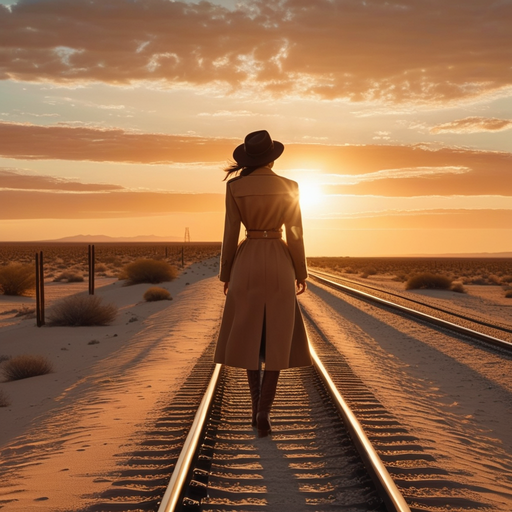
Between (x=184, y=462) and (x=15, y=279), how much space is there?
29353 millimetres

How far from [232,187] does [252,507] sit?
2.61m

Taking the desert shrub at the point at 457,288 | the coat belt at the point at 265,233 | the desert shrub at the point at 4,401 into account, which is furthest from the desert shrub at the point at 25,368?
the desert shrub at the point at 457,288

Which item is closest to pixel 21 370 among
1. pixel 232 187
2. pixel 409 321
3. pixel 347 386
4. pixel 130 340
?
pixel 130 340

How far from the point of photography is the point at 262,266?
5875mm

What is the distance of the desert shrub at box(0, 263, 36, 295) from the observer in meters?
32.2

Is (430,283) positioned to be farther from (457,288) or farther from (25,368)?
(25,368)

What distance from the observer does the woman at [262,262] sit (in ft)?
19.2

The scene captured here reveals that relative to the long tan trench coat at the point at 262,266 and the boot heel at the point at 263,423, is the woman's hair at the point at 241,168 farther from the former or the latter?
the boot heel at the point at 263,423

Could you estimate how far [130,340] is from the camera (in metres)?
15.2

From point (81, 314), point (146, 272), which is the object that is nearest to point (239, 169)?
point (81, 314)

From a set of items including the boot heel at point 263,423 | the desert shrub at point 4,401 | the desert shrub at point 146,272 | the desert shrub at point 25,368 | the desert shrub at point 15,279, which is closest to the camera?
the boot heel at point 263,423

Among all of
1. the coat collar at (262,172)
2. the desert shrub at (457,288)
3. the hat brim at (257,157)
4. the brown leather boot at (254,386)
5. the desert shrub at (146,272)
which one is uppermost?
the hat brim at (257,157)

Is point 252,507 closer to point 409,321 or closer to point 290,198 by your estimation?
point 290,198

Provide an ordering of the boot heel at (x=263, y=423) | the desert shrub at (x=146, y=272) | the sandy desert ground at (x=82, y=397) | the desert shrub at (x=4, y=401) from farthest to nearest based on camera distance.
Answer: the desert shrub at (x=146, y=272) < the desert shrub at (x=4, y=401) < the boot heel at (x=263, y=423) < the sandy desert ground at (x=82, y=397)
